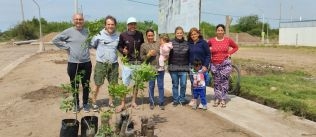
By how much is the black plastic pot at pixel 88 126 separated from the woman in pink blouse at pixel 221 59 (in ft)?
9.80

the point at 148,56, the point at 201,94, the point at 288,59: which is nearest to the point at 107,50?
the point at 148,56

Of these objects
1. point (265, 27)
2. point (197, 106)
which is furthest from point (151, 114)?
point (265, 27)

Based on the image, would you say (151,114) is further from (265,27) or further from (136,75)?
(265,27)

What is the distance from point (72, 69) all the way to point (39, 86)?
4.34 m

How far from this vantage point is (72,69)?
7762 mm

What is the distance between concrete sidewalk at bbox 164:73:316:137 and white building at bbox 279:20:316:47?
48114mm

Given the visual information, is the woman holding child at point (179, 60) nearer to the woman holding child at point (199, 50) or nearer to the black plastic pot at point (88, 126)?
the woman holding child at point (199, 50)

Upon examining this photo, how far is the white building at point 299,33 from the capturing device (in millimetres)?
54294

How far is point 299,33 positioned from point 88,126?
55.2m

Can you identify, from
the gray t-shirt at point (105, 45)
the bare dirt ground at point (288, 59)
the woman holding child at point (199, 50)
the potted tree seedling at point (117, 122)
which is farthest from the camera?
the bare dirt ground at point (288, 59)

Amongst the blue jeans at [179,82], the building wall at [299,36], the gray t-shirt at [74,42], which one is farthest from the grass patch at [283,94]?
the building wall at [299,36]

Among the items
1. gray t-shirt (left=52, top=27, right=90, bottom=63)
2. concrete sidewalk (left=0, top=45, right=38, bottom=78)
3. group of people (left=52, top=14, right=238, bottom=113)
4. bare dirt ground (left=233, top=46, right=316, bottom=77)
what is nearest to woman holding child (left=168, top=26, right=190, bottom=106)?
group of people (left=52, top=14, right=238, bottom=113)

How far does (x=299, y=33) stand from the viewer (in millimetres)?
57625

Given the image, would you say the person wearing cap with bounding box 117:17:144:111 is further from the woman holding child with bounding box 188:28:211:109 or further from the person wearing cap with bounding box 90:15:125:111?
the woman holding child with bounding box 188:28:211:109
